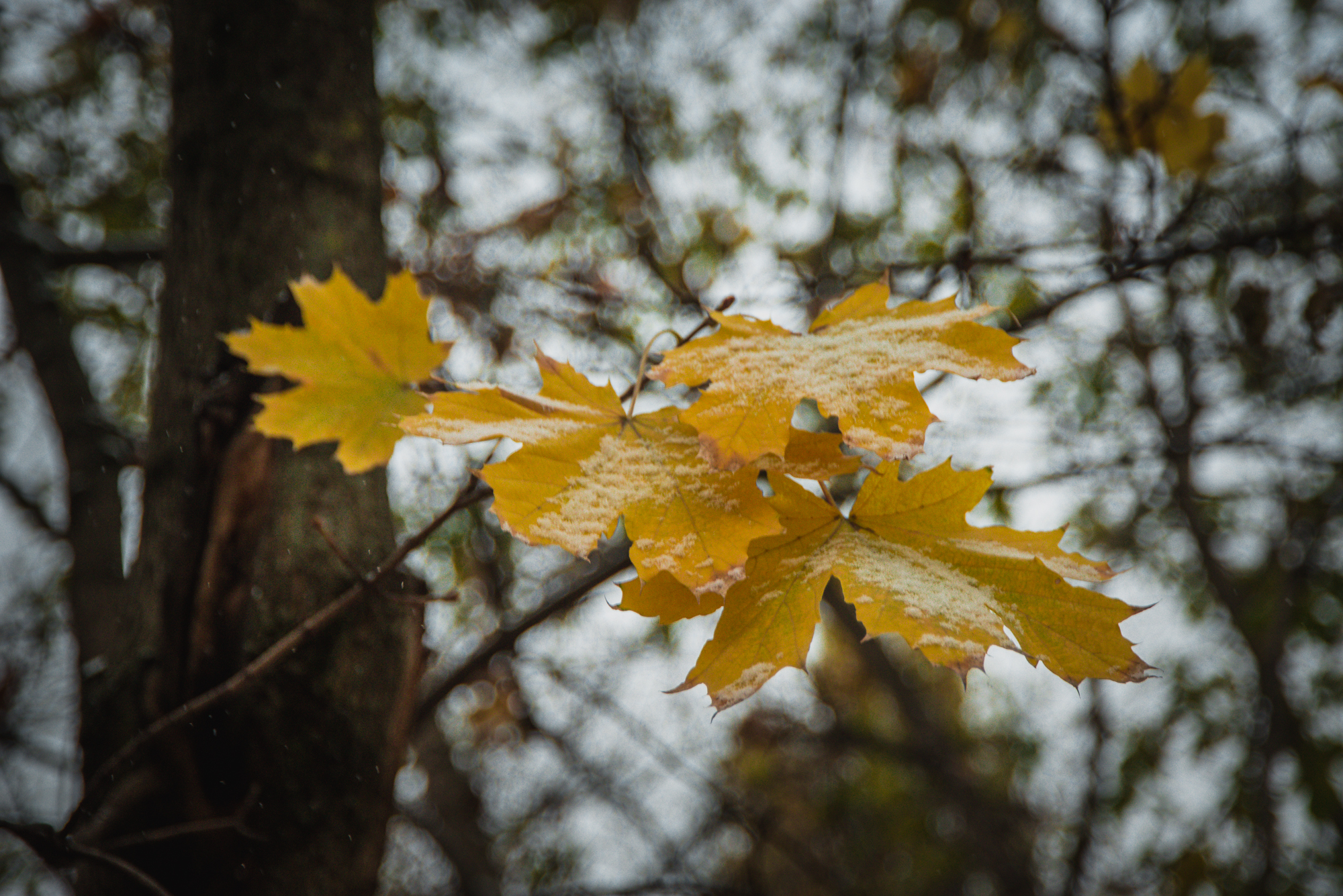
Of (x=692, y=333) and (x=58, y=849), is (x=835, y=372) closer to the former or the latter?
(x=692, y=333)

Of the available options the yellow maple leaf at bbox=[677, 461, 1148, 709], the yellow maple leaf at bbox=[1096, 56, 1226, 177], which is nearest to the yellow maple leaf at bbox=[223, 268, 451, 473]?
the yellow maple leaf at bbox=[677, 461, 1148, 709]

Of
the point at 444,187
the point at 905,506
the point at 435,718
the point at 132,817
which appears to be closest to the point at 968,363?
the point at 905,506

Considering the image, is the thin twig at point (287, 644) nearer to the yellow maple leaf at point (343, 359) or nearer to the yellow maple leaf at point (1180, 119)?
the yellow maple leaf at point (343, 359)

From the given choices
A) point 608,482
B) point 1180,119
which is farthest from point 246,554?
point 1180,119

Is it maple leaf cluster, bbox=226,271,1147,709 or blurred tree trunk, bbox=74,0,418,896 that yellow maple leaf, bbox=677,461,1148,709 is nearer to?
maple leaf cluster, bbox=226,271,1147,709

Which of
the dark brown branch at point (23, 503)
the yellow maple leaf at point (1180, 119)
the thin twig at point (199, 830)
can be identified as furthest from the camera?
the dark brown branch at point (23, 503)

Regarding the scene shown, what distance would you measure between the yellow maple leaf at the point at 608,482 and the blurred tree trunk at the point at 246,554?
15.1 inches

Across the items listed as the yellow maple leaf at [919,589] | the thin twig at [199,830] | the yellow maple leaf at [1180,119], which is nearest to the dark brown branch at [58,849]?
the thin twig at [199,830]

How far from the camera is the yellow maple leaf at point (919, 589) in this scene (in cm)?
52

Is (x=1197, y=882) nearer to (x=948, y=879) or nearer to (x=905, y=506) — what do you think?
(x=948, y=879)

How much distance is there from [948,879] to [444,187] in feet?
13.3

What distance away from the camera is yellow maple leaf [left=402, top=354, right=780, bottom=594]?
510mm

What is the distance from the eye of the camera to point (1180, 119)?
167 centimetres

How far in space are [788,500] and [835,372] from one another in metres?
0.11
